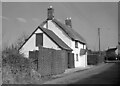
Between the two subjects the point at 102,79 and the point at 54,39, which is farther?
the point at 54,39

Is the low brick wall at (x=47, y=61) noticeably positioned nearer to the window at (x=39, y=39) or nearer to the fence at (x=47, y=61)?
the fence at (x=47, y=61)

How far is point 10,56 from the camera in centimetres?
1178

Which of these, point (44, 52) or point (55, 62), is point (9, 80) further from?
point (55, 62)

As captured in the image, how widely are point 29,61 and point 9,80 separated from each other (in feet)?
8.55

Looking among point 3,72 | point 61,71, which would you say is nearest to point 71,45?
point 61,71

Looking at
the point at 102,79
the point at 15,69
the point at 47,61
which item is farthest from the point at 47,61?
the point at 102,79

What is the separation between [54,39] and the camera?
27.0m

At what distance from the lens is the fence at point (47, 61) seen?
13906 mm

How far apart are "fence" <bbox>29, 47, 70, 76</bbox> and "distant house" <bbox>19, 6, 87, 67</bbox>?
8.53 metres

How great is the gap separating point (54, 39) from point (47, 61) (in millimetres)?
12090

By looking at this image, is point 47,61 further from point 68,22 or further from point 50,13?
point 68,22

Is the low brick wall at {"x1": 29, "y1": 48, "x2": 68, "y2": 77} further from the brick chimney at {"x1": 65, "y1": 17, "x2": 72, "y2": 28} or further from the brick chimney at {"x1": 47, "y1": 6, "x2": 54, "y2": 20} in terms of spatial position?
the brick chimney at {"x1": 65, "y1": 17, "x2": 72, "y2": 28}

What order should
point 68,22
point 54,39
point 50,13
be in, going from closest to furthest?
point 54,39 < point 50,13 < point 68,22

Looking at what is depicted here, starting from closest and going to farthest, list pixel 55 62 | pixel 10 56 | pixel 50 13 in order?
pixel 10 56, pixel 55 62, pixel 50 13
